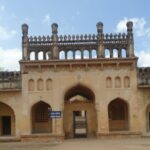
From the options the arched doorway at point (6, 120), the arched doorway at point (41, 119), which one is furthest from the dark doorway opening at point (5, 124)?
the arched doorway at point (41, 119)

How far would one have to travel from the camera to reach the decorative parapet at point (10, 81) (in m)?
25.9

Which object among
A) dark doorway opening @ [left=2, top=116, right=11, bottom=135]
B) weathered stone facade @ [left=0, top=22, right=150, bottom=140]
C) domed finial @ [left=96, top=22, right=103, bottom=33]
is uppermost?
domed finial @ [left=96, top=22, right=103, bottom=33]

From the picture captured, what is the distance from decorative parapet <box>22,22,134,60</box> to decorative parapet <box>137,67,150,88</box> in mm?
1356

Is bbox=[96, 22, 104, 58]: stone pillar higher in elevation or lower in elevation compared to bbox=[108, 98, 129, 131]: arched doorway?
higher

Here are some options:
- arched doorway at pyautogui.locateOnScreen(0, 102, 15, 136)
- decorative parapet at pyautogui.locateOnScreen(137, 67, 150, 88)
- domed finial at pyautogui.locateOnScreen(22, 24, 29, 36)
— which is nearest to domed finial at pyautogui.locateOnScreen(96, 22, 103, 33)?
decorative parapet at pyautogui.locateOnScreen(137, 67, 150, 88)

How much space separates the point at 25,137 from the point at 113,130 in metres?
6.49

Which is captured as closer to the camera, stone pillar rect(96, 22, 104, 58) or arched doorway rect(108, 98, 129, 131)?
stone pillar rect(96, 22, 104, 58)

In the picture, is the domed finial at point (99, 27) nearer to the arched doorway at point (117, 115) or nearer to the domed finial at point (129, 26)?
the domed finial at point (129, 26)

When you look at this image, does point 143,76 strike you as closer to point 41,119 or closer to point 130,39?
point 130,39

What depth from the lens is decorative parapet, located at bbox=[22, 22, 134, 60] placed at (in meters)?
26.2

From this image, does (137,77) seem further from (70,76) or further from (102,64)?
(70,76)

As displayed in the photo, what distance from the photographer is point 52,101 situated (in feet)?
84.8

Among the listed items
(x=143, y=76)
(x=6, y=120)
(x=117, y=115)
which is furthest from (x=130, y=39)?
(x=6, y=120)

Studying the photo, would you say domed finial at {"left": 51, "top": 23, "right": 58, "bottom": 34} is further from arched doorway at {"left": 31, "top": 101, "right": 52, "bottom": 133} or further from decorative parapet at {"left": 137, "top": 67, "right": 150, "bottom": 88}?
decorative parapet at {"left": 137, "top": 67, "right": 150, "bottom": 88}
